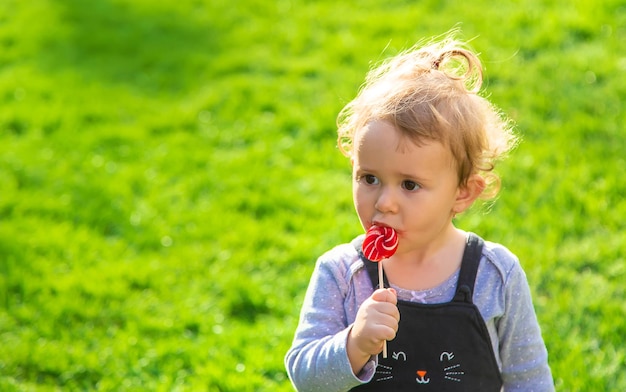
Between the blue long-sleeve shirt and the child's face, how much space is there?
0.20m

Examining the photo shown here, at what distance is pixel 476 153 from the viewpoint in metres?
2.39

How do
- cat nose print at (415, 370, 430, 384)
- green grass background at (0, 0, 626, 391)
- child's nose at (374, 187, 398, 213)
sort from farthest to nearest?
green grass background at (0, 0, 626, 391) < cat nose print at (415, 370, 430, 384) < child's nose at (374, 187, 398, 213)

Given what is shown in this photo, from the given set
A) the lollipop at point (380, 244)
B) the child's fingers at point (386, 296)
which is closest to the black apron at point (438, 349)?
the lollipop at point (380, 244)

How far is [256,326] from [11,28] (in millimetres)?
4488

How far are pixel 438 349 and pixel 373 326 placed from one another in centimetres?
31

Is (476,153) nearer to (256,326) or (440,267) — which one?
(440,267)

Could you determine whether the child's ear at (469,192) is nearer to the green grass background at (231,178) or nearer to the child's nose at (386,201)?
the child's nose at (386,201)

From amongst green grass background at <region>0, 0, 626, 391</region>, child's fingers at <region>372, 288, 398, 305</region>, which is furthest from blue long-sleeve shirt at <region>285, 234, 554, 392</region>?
green grass background at <region>0, 0, 626, 391</region>

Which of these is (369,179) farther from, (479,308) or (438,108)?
(479,308)

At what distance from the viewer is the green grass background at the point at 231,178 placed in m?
3.71

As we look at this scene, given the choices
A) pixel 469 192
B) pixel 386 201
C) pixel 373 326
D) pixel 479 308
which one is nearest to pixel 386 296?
pixel 373 326

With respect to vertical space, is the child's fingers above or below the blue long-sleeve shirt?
above

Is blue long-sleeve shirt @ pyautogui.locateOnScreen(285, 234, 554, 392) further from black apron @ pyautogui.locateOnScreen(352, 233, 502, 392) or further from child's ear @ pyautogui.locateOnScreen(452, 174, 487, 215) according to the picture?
child's ear @ pyautogui.locateOnScreen(452, 174, 487, 215)

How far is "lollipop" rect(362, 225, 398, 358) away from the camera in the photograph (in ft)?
7.42
